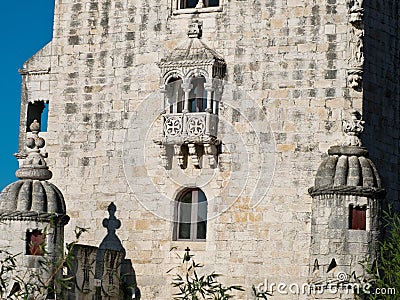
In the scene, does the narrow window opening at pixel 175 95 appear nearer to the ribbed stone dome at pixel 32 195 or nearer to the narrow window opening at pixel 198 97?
the narrow window opening at pixel 198 97

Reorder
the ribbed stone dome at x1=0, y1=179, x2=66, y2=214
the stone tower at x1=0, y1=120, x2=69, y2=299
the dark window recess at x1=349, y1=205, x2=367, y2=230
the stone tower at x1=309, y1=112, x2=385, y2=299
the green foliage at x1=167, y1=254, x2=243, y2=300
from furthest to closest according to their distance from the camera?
1. the ribbed stone dome at x1=0, y1=179, x2=66, y2=214
2. the stone tower at x1=0, y1=120, x2=69, y2=299
3. the dark window recess at x1=349, y1=205, x2=367, y2=230
4. the stone tower at x1=309, y1=112, x2=385, y2=299
5. the green foliage at x1=167, y1=254, x2=243, y2=300

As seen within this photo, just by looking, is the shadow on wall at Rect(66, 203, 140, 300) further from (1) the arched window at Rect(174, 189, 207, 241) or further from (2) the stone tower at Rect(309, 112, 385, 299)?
(2) the stone tower at Rect(309, 112, 385, 299)

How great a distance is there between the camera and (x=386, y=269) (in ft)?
82.6

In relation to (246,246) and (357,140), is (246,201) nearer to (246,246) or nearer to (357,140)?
(246,246)

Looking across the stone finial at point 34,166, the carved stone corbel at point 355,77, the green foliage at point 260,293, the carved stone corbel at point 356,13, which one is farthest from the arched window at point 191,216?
the carved stone corbel at point 356,13

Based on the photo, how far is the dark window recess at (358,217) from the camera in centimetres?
2630

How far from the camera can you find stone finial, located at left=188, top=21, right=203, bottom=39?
30.4m

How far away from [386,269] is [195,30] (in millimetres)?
8282

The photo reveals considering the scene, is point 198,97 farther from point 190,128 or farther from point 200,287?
point 200,287

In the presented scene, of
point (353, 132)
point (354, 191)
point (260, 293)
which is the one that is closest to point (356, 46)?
point (353, 132)

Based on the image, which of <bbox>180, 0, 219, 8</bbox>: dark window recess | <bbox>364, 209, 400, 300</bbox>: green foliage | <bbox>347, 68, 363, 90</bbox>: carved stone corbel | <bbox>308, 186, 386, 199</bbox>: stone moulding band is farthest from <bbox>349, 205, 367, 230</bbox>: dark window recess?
<bbox>180, 0, 219, 8</bbox>: dark window recess

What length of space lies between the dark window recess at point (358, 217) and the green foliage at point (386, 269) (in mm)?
480

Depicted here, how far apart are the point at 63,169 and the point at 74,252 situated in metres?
3.77

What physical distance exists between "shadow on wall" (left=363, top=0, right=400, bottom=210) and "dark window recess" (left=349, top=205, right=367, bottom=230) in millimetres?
3102
